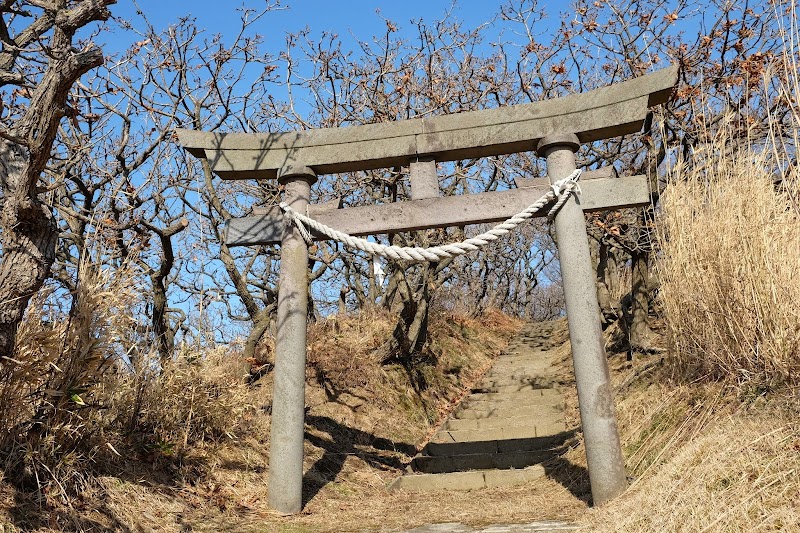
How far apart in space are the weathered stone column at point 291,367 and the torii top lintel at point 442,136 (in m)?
0.23

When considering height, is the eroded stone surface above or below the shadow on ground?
below

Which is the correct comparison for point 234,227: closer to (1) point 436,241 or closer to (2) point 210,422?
(2) point 210,422

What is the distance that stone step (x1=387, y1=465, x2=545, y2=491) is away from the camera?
17.3 feet

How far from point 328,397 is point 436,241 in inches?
148

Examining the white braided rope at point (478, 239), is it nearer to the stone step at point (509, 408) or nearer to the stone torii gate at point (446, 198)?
the stone torii gate at point (446, 198)

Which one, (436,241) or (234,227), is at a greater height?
(436,241)

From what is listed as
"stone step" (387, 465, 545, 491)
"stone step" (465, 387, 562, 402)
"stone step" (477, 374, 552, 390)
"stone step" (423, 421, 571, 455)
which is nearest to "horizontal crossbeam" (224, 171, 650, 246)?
"stone step" (387, 465, 545, 491)

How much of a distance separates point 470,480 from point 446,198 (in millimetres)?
2643

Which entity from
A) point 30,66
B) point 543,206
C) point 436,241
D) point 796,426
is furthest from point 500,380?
point 30,66

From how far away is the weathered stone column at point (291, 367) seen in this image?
173 inches

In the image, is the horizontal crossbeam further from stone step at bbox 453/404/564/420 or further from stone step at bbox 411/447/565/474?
stone step at bbox 453/404/564/420

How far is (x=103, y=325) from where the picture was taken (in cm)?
377

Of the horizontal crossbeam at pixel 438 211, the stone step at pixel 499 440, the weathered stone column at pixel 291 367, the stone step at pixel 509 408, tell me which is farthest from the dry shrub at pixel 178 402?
the stone step at pixel 509 408

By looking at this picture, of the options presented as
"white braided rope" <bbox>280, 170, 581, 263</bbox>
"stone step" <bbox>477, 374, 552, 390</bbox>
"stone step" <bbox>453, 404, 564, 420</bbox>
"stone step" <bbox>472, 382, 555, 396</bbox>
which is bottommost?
"stone step" <bbox>453, 404, 564, 420</bbox>
